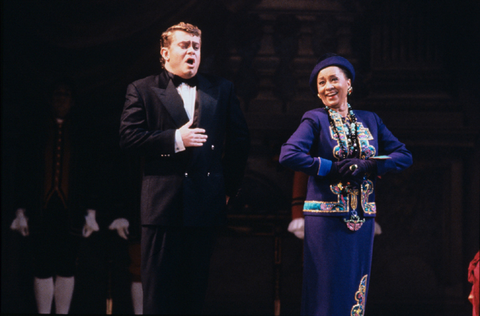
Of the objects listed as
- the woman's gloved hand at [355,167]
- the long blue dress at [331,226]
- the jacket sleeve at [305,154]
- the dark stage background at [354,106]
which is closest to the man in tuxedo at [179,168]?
the jacket sleeve at [305,154]

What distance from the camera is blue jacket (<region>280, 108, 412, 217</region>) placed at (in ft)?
8.64

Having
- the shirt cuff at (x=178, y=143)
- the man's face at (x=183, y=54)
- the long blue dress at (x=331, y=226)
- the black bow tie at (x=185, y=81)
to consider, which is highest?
the man's face at (x=183, y=54)

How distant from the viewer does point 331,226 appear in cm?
263

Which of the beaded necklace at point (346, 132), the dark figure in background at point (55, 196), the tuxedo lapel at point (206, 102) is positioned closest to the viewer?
the tuxedo lapel at point (206, 102)

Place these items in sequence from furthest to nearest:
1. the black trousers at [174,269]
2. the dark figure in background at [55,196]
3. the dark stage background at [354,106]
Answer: the dark stage background at [354,106] < the dark figure in background at [55,196] < the black trousers at [174,269]

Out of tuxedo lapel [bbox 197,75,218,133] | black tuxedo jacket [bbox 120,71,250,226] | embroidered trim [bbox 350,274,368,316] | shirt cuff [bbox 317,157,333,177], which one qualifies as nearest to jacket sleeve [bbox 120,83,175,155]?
black tuxedo jacket [bbox 120,71,250,226]

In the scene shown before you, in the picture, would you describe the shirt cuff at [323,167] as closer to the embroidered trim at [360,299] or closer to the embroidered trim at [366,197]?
the embroidered trim at [366,197]

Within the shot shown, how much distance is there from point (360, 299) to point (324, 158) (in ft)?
2.59

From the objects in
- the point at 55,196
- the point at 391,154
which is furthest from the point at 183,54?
the point at 55,196

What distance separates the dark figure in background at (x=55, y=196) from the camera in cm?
338

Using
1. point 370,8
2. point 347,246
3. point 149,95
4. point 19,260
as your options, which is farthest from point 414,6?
point 19,260

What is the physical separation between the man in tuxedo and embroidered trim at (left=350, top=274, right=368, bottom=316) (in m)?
0.84

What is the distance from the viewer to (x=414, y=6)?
13.1 feet

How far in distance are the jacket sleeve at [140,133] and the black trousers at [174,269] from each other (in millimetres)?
387
